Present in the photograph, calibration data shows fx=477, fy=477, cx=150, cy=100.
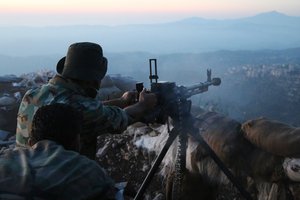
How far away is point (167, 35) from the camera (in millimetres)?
127312

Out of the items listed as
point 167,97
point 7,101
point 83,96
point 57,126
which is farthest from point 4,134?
point 57,126

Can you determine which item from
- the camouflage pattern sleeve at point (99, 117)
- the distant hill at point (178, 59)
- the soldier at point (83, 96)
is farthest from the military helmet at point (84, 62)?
the distant hill at point (178, 59)

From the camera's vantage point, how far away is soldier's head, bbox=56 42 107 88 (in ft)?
10.1

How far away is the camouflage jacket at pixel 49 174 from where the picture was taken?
1.74m

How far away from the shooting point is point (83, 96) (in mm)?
3066

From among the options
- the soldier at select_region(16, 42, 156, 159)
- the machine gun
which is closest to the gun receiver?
the machine gun

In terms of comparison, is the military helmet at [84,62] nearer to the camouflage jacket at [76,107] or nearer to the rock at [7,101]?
the camouflage jacket at [76,107]

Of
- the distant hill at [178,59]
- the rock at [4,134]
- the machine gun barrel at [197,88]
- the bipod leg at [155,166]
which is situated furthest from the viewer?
the distant hill at [178,59]

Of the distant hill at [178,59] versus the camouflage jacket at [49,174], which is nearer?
the camouflage jacket at [49,174]

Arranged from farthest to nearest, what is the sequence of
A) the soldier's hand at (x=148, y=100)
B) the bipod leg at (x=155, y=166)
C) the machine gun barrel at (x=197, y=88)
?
the machine gun barrel at (x=197, y=88) < the bipod leg at (x=155, y=166) < the soldier's hand at (x=148, y=100)

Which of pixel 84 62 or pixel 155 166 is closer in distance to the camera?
pixel 84 62

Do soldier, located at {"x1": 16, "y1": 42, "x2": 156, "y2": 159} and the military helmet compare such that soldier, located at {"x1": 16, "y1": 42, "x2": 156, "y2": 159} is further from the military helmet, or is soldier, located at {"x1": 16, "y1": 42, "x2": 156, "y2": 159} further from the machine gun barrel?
the machine gun barrel

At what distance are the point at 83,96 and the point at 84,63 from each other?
0.70 ft

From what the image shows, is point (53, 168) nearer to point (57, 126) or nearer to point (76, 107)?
point (57, 126)
